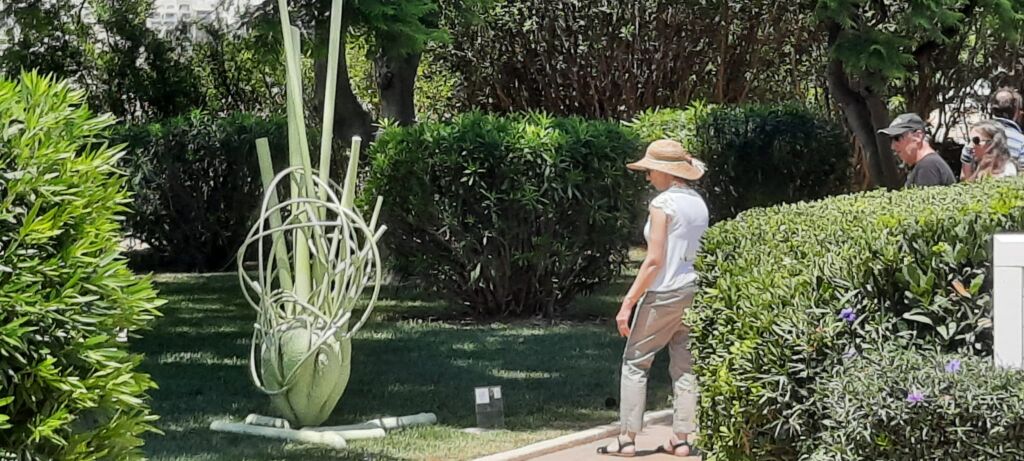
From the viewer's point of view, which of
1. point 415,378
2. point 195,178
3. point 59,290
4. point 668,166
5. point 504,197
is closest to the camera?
point 59,290

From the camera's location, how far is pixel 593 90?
66.9 feet

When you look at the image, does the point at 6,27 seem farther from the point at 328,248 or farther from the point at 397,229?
the point at 328,248

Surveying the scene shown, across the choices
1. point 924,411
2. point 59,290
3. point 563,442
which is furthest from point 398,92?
point 924,411

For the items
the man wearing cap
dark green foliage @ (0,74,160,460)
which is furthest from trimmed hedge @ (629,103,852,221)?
dark green foliage @ (0,74,160,460)

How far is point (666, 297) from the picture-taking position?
6.80 meters

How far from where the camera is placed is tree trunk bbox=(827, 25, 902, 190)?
12.8 meters

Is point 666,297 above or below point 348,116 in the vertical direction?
below

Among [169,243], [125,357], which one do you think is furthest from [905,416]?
[169,243]

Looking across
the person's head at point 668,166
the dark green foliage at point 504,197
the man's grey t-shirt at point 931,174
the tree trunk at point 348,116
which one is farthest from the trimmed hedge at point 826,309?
the tree trunk at point 348,116

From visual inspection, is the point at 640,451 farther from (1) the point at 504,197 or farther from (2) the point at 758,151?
(2) the point at 758,151

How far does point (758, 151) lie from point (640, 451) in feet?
22.0

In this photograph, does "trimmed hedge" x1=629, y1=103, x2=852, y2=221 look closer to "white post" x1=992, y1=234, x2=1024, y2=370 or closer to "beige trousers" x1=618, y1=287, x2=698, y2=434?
"beige trousers" x1=618, y1=287, x2=698, y2=434

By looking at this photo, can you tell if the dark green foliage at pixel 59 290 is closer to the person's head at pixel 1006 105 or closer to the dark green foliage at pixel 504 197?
the dark green foliage at pixel 504 197

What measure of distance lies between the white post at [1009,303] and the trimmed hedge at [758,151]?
8982mm
